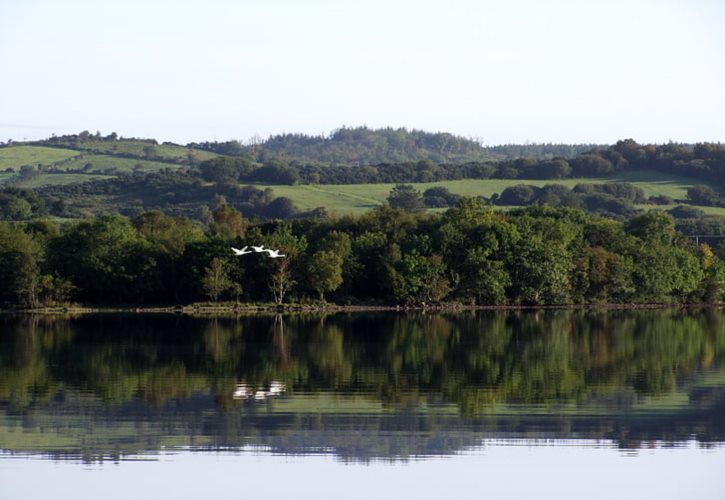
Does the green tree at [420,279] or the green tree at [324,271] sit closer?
the green tree at [324,271]

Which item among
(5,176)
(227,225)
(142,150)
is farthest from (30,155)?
(227,225)

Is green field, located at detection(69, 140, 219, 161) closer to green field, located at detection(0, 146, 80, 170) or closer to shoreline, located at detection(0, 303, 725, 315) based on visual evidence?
green field, located at detection(0, 146, 80, 170)

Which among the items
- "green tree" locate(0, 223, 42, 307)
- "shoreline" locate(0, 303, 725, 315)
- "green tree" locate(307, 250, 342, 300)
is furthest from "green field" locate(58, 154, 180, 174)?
"green tree" locate(307, 250, 342, 300)

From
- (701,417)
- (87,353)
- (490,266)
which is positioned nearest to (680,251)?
(490,266)

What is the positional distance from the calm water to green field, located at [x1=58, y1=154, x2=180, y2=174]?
123939mm

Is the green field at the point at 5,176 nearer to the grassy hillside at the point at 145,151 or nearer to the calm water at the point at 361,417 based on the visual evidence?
the grassy hillside at the point at 145,151

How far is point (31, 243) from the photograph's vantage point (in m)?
75.3

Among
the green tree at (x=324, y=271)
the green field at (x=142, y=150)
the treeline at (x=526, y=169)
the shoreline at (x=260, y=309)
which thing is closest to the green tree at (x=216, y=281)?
the shoreline at (x=260, y=309)

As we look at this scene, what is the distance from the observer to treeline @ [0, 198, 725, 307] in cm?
7575

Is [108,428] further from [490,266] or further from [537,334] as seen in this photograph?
[490,266]

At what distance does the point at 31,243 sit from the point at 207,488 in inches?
2195

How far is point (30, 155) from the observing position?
178m

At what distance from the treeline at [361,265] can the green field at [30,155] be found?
91.4m

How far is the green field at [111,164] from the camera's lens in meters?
174
